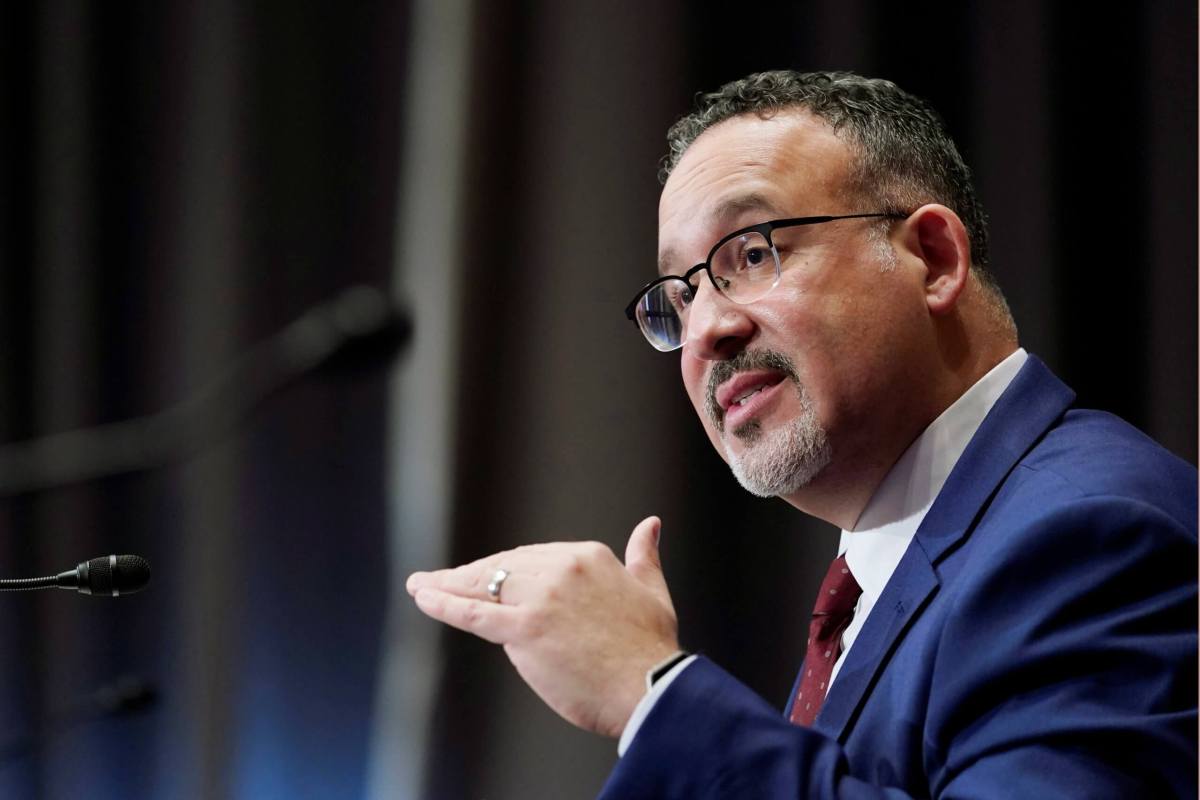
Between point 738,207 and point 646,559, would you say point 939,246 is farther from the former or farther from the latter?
point 646,559

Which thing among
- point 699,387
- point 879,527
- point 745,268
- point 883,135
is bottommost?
point 879,527

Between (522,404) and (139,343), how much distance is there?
77 cm

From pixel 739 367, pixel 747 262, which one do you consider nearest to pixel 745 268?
pixel 747 262

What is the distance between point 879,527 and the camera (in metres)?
1.32

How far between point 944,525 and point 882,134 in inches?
19.7

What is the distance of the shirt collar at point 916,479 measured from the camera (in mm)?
1284

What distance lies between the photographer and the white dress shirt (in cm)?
128

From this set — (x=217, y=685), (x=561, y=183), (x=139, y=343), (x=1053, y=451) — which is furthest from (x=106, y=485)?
(x=1053, y=451)

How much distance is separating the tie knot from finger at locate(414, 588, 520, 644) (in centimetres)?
45

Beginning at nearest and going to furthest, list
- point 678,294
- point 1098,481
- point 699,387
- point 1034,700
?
point 1034,700 < point 1098,481 < point 699,387 < point 678,294

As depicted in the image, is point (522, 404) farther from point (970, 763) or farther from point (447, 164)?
point (970, 763)

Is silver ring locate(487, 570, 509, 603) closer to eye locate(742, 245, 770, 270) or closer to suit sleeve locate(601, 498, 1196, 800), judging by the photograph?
suit sleeve locate(601, 498, 1196, 800)

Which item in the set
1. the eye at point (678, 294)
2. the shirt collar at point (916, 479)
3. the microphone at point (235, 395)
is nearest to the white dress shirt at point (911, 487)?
the shirt collar at point (916, 479)

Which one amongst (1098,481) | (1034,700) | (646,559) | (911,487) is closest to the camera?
(1034,700)
